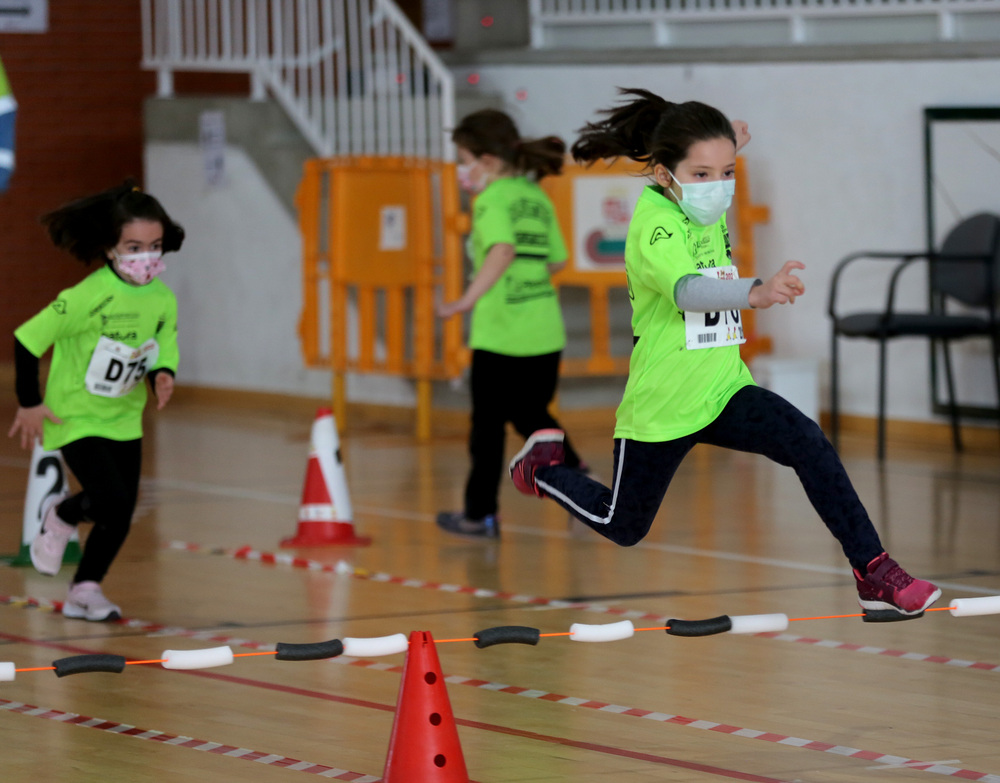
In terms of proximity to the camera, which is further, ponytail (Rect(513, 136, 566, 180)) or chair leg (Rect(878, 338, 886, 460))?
chair leg (Rect(878, 338, 886, 460))

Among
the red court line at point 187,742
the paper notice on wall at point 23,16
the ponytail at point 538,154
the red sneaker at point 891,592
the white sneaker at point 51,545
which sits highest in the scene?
the paper notice on wall at point 23,16

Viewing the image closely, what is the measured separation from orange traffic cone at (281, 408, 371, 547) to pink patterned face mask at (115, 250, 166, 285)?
189 cm

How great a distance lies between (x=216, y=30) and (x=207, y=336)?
240 centimetres

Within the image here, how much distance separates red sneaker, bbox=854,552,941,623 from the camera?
4398 mm

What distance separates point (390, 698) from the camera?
494 centimetres

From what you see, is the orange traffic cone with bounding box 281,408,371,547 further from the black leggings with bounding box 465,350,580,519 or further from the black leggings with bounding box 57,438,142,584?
the black leggings with bounding box 57,438,142,584

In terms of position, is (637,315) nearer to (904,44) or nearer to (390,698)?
(390,698)

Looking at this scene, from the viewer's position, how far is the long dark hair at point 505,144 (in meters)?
7.36

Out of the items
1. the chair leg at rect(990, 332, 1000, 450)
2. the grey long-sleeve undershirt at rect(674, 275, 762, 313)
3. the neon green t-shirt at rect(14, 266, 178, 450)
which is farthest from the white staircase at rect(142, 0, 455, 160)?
the grey long-sleeve undershirt at rect(674, 275, 762, 313)

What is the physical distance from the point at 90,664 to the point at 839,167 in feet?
26.0

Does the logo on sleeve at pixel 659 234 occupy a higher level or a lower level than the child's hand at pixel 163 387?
higher

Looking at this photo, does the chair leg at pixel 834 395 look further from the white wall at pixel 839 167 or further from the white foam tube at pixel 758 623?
the white foam tube at pixel 758 623

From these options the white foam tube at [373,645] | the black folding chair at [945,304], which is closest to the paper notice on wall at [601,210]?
the black folding chair at [945,304]

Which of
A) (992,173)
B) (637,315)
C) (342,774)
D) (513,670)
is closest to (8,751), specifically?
(342,774)
